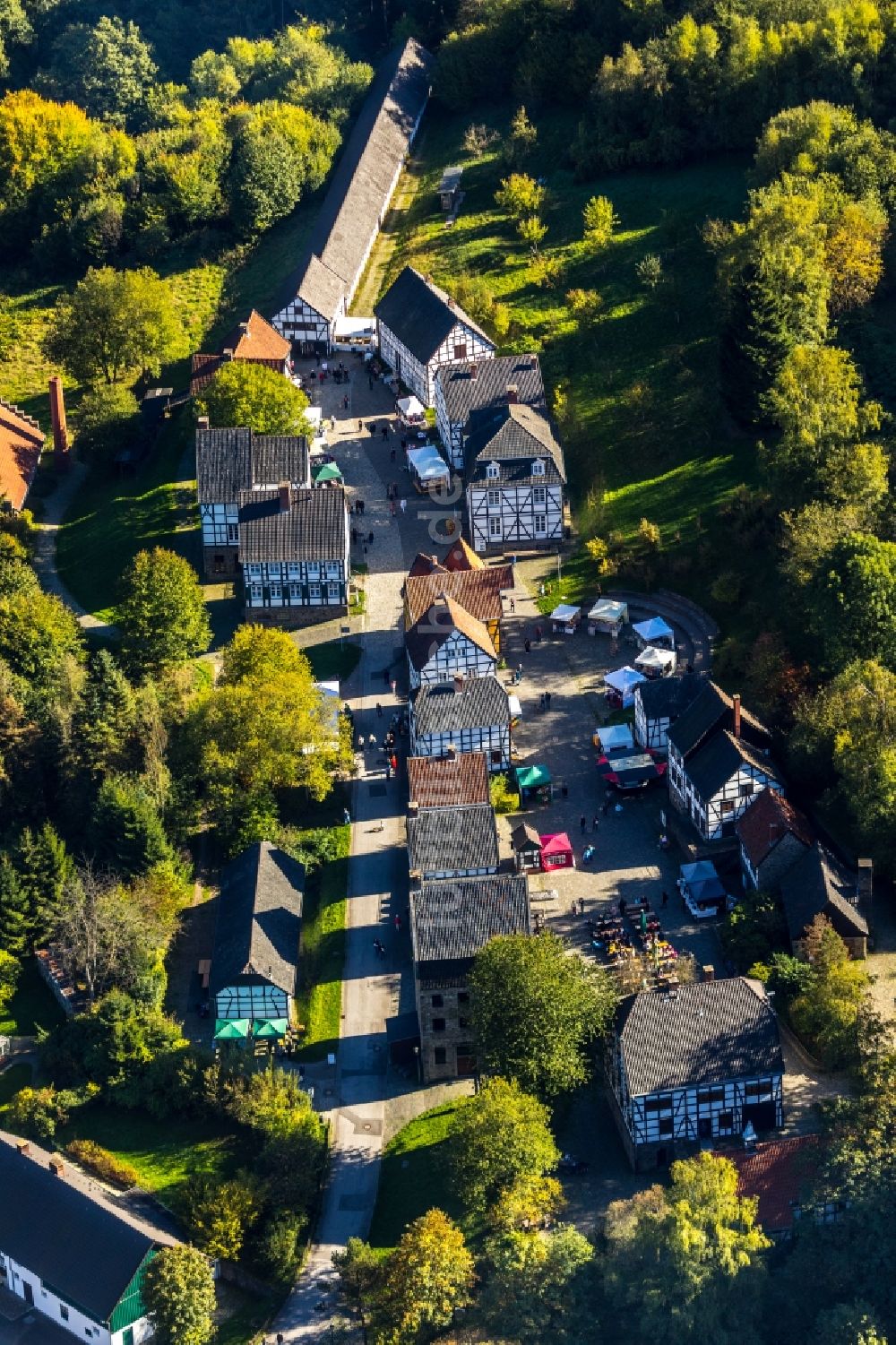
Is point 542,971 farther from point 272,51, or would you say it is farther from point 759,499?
point 272,51

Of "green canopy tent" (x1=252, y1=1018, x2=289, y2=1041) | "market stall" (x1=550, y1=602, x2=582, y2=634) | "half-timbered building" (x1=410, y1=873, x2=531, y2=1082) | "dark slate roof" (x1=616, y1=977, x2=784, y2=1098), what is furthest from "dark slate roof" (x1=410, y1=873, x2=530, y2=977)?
"market stall" (x1=550, y1=602, x2=582, y2=634)

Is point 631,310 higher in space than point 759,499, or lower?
higher

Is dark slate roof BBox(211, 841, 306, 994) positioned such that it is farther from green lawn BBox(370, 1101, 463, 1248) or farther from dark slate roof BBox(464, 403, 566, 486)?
dark slate roof BBox(464, 403, 566, 486)

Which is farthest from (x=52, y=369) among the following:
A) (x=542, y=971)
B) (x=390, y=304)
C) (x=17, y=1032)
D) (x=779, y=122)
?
(x=542, y=971)

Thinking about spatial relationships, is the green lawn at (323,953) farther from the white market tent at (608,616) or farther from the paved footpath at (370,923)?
the white market tent at (608,616)

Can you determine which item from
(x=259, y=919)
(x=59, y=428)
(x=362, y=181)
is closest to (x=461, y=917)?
(x=259, y=919)

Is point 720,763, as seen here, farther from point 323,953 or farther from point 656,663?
point 323,953

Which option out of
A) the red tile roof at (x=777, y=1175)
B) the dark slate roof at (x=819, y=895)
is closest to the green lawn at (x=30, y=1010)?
the red tile roof at (x=777, y=1175)
